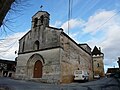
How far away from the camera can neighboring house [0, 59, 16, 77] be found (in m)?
32.5

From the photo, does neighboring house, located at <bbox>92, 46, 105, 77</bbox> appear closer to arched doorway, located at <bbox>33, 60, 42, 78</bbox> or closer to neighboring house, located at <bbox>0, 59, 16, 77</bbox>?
neighboring house, located at <bbox>0, 59, 16, 77</bbox>

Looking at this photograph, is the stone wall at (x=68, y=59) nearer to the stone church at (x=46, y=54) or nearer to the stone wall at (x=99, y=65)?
the stone church at (x=46, y=54)

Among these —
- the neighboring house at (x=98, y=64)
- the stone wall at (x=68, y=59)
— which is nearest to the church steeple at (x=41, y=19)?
the stone wall at (x=68, y=59)

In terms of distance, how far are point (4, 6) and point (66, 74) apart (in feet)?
51.9

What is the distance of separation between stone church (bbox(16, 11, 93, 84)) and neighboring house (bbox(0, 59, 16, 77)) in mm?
12200

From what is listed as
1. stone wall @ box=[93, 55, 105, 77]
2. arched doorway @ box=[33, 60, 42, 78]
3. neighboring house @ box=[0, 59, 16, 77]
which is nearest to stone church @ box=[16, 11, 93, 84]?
arched doorway @ box=[33, 60, 42, 78]

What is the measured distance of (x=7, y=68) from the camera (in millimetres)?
34062

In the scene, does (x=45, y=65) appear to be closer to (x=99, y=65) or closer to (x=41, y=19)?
(x=41, y=19)

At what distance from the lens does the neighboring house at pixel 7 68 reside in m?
32.5

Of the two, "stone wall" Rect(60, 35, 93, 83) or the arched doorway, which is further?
the arched doorway

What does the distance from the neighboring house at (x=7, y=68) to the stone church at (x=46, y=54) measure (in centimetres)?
1220

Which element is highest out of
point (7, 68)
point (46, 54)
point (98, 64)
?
point (46, 54)

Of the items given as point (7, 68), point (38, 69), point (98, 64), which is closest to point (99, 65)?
point (98, 64)

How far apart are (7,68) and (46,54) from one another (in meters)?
18.4
